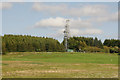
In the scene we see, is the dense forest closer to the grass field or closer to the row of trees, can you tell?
the row of trees

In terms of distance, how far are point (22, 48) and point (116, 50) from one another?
223 feet

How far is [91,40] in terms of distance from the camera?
19212cm

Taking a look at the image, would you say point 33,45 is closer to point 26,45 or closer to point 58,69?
point 26,45

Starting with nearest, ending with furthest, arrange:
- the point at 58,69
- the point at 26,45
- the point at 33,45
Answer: the point at 58,69 < the point at 26,45 < the point at 33,45

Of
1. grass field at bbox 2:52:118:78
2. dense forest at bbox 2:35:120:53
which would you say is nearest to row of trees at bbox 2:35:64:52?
dense forest at bbox 2:35:120:53

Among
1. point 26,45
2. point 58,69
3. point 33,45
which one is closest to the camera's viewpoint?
point 58,69

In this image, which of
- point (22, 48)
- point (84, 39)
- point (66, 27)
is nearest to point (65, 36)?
point (66, 27)

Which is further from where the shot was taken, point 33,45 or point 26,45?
point 33,45

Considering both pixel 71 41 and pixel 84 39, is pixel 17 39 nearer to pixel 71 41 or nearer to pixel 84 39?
pixel 71 41

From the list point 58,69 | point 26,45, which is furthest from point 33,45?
point 58,69

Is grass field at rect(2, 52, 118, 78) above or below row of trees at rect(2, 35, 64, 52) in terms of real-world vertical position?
below

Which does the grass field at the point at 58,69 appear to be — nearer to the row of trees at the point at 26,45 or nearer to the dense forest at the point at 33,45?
the dense forest at the point at 33,45

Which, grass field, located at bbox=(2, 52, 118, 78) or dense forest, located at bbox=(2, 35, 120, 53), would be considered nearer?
grass field, located at bbox=(2, 52, 118, 78)

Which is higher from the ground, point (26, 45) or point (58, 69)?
point (26, 45)
